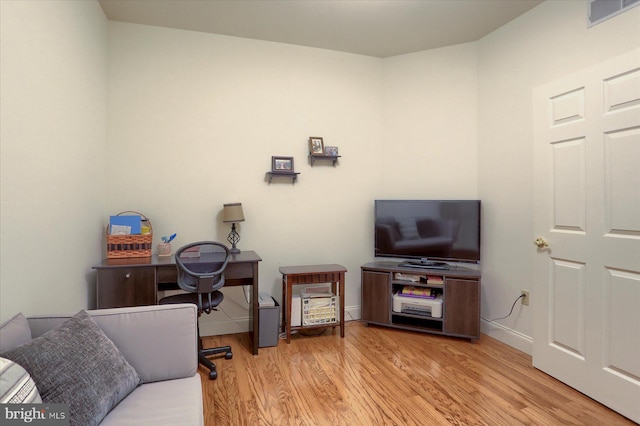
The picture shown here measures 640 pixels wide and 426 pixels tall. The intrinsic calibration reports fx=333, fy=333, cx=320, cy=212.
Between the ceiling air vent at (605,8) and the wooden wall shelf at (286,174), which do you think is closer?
the ceiling air vent at (605,8)

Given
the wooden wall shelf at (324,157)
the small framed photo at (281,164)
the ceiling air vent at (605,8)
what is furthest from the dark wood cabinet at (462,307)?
the ceiling air vent at (605,8)

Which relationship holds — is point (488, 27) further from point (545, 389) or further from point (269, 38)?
point (545, 389)

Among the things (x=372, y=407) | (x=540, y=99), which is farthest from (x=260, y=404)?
(x=540, y=99)

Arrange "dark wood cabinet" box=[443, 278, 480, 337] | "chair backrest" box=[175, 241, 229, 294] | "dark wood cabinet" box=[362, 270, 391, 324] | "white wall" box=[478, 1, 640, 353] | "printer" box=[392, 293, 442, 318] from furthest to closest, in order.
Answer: "dark wood cabinet" box=[362, 270, 391, 324], "printer" box=[392, 293, 442, 318], "dark wood cabinet" box=[443, 278, 480, 337], "white wall" box=[478, 1, 640, 353], "chair backrest" box=[175, 241, 229, 294]

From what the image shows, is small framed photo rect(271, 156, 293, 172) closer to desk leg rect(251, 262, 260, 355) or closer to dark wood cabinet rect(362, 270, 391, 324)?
desk leg rect(251, 262, 260, 355)

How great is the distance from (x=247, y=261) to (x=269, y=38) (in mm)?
2181

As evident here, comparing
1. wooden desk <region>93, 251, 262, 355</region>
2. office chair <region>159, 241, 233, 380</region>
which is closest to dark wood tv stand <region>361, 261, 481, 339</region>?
wooden desk <region>93, 251, 262, 355</region>

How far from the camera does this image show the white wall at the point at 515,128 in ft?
8.05

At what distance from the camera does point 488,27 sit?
9.98ft

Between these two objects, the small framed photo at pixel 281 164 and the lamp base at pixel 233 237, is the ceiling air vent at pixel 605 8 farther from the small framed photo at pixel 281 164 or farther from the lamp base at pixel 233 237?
the lamp base at pixel 233 237

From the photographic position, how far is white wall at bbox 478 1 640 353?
2.46 meters

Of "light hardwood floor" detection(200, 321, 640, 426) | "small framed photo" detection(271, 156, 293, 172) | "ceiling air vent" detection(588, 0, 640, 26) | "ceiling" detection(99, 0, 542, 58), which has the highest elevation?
"ceiling" detection(99, 0, 542, 58)

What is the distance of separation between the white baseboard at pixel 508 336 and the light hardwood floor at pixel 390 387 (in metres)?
0.07

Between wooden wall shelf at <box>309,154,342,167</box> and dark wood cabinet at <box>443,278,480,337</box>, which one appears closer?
dark wood cabinet at <box>443,278,480,337</box>
